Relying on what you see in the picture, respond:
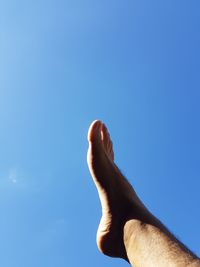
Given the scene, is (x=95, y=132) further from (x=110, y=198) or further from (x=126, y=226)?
(x=126, y=226)

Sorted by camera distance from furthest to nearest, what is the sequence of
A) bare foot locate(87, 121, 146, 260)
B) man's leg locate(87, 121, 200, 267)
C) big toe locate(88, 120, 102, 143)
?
big toe locate(88, 120, 102, 143)
bare foot locate(87, 121, 146, 260)
man's leg locate(87, 121, 200, 267)

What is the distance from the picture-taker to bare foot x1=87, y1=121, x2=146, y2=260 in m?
2.94

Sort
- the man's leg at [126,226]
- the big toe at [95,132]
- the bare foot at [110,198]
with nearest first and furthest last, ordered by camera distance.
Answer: the man's leg at [126,226] → the bare foot at [110,198] → the big toe at [95,132]

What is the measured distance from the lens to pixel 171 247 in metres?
2.24

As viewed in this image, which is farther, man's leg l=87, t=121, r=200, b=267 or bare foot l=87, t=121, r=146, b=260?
bare foot l=87, t=121, r=146, b=260

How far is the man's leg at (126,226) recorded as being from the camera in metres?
2.21

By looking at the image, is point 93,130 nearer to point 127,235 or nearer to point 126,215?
point 126,215

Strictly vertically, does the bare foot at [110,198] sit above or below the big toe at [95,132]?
below

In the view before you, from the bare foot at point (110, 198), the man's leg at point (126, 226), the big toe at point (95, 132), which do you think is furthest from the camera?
the big toe at point (95, 132)

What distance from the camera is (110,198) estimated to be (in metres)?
3.25

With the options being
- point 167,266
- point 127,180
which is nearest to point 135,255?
point 167,266

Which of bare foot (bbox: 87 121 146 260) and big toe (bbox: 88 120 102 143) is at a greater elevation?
big toe (bbox: 88 120 102 143)

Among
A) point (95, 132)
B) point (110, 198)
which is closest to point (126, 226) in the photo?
point (110, 198)

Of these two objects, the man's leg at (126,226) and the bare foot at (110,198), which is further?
the bare foot at (110,198)
